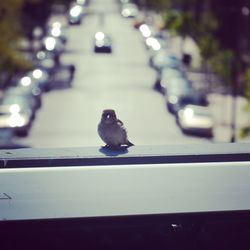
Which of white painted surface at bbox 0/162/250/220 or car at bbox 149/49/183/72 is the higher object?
white painted surface at bbox 0/162/250/220

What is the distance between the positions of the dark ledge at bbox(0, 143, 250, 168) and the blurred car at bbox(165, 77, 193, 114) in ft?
81.2

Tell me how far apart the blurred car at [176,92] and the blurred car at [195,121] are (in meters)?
1.13

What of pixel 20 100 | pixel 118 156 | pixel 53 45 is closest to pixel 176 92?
pixel 20 100

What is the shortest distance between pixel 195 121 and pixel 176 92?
4935mm

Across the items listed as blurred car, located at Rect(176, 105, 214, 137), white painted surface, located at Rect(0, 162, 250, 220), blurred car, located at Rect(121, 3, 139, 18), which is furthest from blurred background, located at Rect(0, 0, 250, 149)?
white painted surface, located at Rect(0, 162, 250, 220)

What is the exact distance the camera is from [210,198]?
5.38 metres

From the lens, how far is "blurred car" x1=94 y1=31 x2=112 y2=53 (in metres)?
50.4

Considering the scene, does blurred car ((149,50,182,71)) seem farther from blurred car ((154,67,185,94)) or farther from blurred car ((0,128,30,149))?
blurred car ((0,128,30,149))

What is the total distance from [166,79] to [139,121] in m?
6.90

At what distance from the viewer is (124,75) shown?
140ft

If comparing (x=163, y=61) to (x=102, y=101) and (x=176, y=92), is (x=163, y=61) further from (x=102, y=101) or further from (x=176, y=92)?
(x=176, y=92)

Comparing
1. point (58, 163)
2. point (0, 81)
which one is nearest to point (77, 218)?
point (58, 163)

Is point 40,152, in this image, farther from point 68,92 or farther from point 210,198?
point 68,92

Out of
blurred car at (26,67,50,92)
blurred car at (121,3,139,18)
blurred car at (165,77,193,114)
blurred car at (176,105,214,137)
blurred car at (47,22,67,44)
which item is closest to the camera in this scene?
blurred car at (176,105,214,137)
